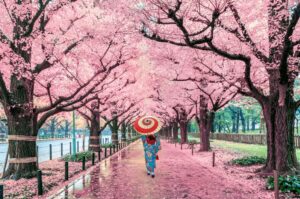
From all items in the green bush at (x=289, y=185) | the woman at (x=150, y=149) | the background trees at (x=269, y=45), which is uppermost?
the background trees at (x=269, y=45)

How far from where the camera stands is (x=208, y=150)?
1113 inches

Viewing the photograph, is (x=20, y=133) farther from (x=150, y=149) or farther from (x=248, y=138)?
(x=248, y=138)

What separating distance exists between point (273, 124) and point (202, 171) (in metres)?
4.06

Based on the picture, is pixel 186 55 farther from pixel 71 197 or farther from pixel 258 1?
pixel 71 197

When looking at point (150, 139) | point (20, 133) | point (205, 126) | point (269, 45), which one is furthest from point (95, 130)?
point (269, 45)

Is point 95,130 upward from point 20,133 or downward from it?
downward

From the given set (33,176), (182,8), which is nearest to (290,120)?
(182,8)

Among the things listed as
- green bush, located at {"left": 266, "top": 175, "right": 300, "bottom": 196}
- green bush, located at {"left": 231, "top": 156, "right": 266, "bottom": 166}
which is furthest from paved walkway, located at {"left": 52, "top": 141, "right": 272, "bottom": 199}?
green bush, located at {"left": 231, "top": 156, "right": 266, "bottom": 166}

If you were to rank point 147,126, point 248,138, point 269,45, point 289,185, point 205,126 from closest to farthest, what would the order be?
1. point 289,185
2. point 269,45
3. point 147,126
4. point 205,126
5. point 248,138

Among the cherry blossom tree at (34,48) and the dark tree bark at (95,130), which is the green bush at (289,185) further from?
the dark tree bark at (95,130)

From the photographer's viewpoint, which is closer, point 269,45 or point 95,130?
point 269,45

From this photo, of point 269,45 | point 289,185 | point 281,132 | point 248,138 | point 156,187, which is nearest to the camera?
point 289,185

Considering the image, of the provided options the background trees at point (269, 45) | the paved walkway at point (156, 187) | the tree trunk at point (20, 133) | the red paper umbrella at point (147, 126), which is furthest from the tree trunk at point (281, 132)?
the tree trunk at point (20, 133)

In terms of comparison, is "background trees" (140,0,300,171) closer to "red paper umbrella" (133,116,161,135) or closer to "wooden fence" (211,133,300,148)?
"red paper umbrella" (133,116,161,135)
